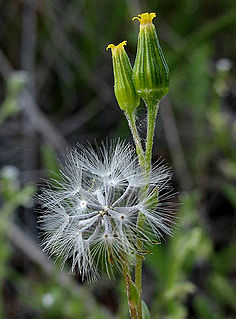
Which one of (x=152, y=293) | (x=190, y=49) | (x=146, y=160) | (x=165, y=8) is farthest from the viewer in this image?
(x=165, y=8)

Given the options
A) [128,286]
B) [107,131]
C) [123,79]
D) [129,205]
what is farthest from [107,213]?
[107,131]

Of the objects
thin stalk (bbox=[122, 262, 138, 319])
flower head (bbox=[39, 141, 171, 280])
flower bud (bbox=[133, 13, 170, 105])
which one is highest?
flower bud (bbox=[133, 13, 170, 105])

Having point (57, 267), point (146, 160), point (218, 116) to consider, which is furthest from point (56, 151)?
point (146, 160)

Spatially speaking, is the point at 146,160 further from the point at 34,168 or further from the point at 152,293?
the point at 34,168

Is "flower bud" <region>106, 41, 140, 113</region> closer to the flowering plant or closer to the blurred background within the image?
the flowering plant

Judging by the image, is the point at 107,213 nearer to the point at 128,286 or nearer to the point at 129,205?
the point at 129,205

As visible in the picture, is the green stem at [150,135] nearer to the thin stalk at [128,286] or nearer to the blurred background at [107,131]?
the thin stalk at [128,286]

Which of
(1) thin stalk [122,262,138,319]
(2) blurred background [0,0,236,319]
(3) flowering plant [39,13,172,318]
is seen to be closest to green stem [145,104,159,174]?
(3) flowering plant [39,13,172,318]
